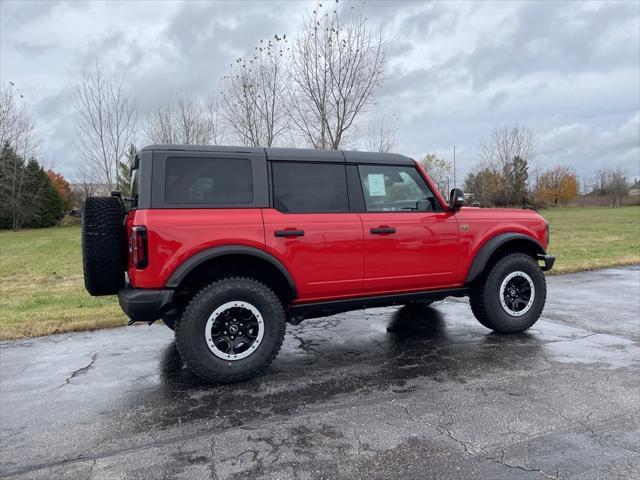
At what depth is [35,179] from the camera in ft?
141

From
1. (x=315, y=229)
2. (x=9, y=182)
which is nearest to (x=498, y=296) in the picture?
(x=315, y=229)

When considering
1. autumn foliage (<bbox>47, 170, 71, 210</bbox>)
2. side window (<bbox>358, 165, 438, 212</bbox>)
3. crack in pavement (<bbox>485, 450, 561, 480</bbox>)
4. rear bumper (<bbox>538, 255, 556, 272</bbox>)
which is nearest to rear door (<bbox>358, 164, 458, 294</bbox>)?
side window (<bbox>358, 165, 438, 212</bbox>)

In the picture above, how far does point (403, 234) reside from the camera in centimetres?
456

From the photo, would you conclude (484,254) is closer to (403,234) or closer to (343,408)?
(403,234)

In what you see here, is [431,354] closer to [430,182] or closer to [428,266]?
[428,266]

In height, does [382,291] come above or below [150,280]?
below

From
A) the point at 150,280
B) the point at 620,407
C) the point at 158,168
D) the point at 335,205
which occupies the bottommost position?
the point at 620,407

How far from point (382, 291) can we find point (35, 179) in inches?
1855

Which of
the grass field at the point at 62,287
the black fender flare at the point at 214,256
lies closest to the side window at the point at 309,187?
the black fender flare at the point at 214,256

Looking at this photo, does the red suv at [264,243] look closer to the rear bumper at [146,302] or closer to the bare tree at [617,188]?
the rear bumper at [146,302]

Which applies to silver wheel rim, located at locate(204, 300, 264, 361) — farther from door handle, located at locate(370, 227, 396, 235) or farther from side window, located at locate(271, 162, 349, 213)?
door handle, located at locate(370, 227, 396, 235)

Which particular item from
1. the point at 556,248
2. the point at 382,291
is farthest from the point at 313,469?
the point at 556,248

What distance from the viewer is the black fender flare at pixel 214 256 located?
12.1ft

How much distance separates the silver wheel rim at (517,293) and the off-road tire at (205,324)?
2621 millimetres
